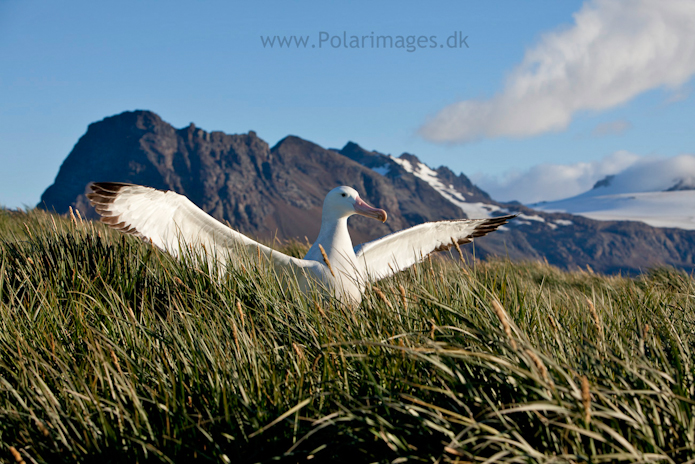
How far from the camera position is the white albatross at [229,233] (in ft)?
12.5

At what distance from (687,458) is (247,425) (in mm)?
1434

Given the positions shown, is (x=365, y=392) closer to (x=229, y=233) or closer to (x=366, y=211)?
(x=229, y=233)

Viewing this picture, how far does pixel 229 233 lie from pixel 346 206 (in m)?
1.24

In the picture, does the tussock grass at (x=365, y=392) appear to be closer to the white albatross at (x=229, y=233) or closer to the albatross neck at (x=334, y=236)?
the white albatross at (x=229, y=233)

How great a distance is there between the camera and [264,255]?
396 cm

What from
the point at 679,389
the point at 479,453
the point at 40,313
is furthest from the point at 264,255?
the point at 679,389

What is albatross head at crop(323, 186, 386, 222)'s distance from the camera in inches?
189

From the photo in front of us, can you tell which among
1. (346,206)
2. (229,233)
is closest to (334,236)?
(346,206)

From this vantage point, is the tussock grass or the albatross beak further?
the albatross beak

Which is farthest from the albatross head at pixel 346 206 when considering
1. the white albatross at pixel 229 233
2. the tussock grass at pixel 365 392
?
the tussock grass at pixel 365 392

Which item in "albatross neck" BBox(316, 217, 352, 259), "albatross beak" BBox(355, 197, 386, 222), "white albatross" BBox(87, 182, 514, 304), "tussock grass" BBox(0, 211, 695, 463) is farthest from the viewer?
"albatross beak" BBox(355, 197, 386, 222)

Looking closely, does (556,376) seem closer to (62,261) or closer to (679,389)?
(679,389)

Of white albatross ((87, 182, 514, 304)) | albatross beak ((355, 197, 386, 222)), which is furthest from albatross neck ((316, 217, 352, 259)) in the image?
albatross beak ((355, 197, 386, 222))

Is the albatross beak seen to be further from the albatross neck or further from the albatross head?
the albatross neck
